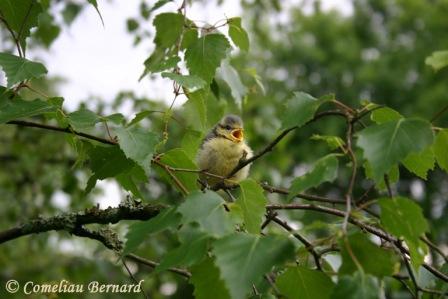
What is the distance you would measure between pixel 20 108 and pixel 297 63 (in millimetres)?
20196

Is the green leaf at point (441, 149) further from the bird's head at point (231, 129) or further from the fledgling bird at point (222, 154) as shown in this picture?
the bird's head at point (231, 129)

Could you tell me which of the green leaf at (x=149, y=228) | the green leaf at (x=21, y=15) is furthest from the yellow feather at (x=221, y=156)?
the green leaf at (x=149, y=228)

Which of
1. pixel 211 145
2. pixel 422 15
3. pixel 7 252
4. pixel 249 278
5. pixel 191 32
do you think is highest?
pixel 422 15

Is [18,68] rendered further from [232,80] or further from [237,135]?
[237,135]

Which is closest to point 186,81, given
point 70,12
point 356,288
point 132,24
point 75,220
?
point 75,220

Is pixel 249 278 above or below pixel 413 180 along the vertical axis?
below

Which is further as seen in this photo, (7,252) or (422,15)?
(422,15)

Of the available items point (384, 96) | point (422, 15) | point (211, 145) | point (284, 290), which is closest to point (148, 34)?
point (211, 145)

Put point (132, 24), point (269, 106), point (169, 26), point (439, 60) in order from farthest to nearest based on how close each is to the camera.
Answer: point (269, 106)
point (132, 24)
point (169, 26)
point (439, 60)

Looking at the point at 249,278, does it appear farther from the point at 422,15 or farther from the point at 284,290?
the point at 422,15

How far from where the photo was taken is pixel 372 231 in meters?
1.82

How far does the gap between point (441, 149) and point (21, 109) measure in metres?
1.12

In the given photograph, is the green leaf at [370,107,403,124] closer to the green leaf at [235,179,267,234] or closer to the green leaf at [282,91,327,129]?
the green leaf at [282,91,327,129]

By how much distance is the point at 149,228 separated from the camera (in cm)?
150
